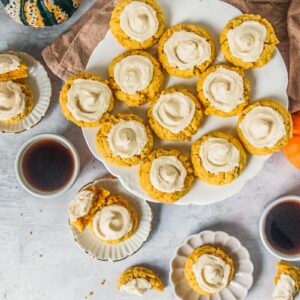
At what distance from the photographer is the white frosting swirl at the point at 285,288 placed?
1.86 meters

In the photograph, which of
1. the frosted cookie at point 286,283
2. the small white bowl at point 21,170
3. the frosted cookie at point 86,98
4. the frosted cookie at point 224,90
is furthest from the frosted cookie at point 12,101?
the frosted cookie at point 286,283

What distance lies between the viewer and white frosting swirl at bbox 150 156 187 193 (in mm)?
1640

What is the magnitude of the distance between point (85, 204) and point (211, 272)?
0.46 meters

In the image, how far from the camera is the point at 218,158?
1.63 meters

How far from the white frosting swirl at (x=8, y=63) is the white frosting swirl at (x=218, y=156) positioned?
67 centimetres

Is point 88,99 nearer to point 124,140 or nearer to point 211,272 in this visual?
point 124,140

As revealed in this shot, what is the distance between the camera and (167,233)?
197 cm

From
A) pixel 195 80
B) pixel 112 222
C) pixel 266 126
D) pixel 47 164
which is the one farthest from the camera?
pixel 47 164

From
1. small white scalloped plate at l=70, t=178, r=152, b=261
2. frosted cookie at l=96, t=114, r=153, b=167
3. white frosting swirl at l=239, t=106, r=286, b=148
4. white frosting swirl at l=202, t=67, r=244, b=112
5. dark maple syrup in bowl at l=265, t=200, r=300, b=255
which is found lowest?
small white scalloped plate at l=70, t=178, r=152, b=261

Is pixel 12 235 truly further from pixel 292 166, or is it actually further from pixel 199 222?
pixel 292 166

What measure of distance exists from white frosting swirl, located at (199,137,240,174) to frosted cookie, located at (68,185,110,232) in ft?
1.29

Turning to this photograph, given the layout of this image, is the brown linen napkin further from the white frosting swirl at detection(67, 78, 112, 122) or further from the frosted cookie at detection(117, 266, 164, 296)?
the frosted cookie at detection(117, 266, 164, 296)

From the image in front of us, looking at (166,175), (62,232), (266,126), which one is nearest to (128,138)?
(166,175)

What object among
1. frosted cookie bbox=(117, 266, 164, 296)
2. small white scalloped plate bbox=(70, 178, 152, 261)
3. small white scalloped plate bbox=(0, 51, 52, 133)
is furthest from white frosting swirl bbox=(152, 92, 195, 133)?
frosted cookie bbox=(117, 266, 164, 296)
